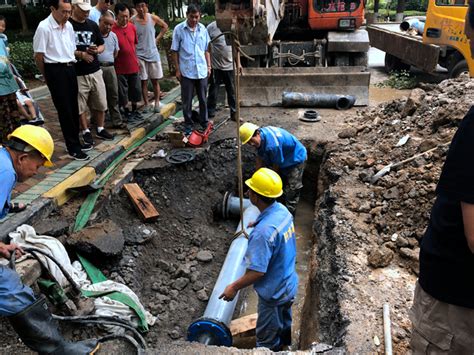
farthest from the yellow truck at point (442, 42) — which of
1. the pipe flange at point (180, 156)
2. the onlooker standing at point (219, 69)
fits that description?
the pipe flange at point (180, 156)

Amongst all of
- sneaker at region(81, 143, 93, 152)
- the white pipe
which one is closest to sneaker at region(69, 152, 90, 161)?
sneaker at region(81, 143, 93, 152)

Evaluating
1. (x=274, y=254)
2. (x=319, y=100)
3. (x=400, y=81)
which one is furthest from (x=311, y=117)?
(x=400, y=81)

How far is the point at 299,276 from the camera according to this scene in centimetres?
550

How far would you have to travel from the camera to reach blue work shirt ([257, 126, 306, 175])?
4.91m

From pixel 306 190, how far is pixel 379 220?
10.2 feet

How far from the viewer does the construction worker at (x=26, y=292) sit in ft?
8.22

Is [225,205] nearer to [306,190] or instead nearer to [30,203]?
[306,190]

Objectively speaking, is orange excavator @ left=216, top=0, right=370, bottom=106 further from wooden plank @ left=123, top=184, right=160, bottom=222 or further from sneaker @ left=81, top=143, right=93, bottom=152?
wooden plank @ left=123, top=184, right=160, bottom=222

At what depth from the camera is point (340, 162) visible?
5660mm

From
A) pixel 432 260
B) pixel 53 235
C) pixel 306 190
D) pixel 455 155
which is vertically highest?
pixel 455 155

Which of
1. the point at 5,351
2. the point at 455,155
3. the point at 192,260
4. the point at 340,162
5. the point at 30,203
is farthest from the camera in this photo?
the point at 340,162

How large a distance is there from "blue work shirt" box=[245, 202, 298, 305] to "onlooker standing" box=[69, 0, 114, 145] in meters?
3.55

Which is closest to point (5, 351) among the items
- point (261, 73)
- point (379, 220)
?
point (379, 220)

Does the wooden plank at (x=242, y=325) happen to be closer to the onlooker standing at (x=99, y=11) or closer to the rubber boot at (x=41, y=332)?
the rubber boot at (x=41, y=332)
